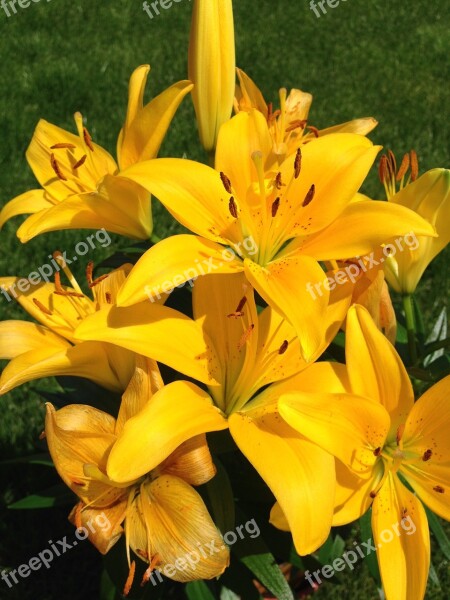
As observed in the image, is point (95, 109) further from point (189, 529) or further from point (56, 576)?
point (189, 529)

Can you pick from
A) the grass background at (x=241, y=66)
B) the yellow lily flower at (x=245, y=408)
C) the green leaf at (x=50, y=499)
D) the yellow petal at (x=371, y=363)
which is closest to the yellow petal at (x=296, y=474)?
the yellow lily flower at (x=245, y=408)

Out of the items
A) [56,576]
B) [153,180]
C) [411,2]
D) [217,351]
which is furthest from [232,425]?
[411,2]

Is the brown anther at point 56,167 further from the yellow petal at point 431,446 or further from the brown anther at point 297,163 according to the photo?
the yellow petal at point 431,446

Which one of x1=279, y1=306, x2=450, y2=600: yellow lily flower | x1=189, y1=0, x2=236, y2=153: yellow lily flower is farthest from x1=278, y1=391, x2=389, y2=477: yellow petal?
x1=189, y1=0, x2=236, y2=153: yellow lily flower

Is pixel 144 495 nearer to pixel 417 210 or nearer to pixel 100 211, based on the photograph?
pixel 100 211

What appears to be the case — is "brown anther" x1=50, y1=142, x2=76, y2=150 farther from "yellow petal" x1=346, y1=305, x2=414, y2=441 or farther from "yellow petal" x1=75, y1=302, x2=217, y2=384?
"yellow petal" x1=346, y1=305, x2=414, y2=441

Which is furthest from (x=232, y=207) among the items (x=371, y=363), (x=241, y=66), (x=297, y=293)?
(x=241, y=66)
